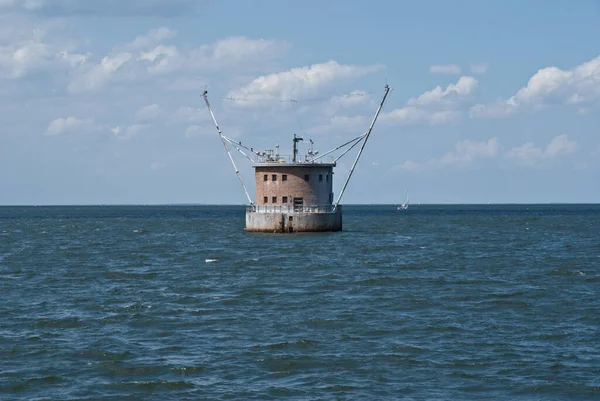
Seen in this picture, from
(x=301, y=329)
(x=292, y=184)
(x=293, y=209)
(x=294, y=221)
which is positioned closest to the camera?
(x=301, y=329)

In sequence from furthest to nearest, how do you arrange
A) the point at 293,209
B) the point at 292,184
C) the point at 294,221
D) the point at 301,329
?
1. the point at 293,209
2. the point at 294,221
3. the point at 292,184
4. the point at 301,329

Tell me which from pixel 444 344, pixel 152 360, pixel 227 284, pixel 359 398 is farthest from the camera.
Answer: pixel 227 284

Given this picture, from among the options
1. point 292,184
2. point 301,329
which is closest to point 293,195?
point 292,184

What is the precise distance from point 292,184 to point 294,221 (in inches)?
128

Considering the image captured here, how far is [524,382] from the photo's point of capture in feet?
87.7

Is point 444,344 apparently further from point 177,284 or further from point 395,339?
point 177,284

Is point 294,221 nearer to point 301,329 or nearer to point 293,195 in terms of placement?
point 293,195

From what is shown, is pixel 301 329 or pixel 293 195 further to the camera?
pixel 293 195

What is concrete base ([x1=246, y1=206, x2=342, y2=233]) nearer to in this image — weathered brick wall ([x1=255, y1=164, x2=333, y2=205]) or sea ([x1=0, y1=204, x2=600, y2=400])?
weathered brick wall ([x1=255, y1=164, x2=333, y2=205])

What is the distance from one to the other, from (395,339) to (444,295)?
39.8 ft

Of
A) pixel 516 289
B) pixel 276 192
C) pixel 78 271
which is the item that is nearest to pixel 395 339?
pixel 516 289

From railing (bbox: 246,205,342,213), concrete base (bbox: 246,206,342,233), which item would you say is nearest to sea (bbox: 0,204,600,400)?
concrete base (bbox: 246,206,342,233)

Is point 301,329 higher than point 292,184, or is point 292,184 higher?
point 292,184

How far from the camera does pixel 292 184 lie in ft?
265
